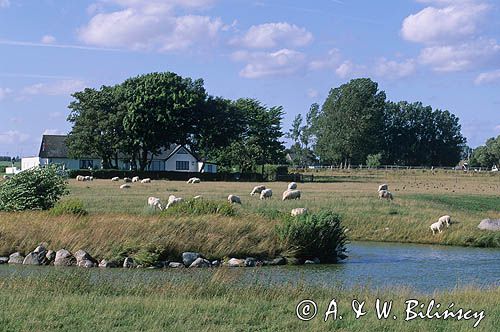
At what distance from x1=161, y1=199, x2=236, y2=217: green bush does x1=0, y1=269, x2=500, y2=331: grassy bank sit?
597 inches

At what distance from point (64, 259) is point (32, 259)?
120 cm

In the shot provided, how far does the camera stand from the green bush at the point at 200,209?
31266 millimetres

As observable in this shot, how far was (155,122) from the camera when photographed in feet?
280

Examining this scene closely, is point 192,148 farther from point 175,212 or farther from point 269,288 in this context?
point 269,288

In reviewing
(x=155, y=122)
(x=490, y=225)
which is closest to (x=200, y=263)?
(x=490, y=225)

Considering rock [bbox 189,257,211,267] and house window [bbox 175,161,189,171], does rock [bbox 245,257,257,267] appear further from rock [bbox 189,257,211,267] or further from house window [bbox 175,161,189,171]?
house window [bbox 175,161,189,171]

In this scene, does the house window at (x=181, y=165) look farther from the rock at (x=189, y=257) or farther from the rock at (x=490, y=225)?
the rock at (x=189, y=257)

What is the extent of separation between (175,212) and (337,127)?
102 metres

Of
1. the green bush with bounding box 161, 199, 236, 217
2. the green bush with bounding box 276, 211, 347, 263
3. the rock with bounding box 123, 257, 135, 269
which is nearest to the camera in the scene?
the rock with bounding box 123, 257, 135, 269

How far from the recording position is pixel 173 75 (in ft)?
297

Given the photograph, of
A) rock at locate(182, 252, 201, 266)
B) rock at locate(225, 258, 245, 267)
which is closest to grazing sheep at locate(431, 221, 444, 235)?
rock at locate(225, 258, 245, 267)

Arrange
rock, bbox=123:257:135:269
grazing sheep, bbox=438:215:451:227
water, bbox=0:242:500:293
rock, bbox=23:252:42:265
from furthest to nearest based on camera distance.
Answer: grazing sheep, bbox=438:215:451:227, rock, bbox=23:252:42:265, rock, bbox=123:257:135:269, water, bbox=0:242:500:293

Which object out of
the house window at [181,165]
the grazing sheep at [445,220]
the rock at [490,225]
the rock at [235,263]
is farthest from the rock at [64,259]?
the house window at [181,165]

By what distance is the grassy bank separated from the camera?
11.6 meters
